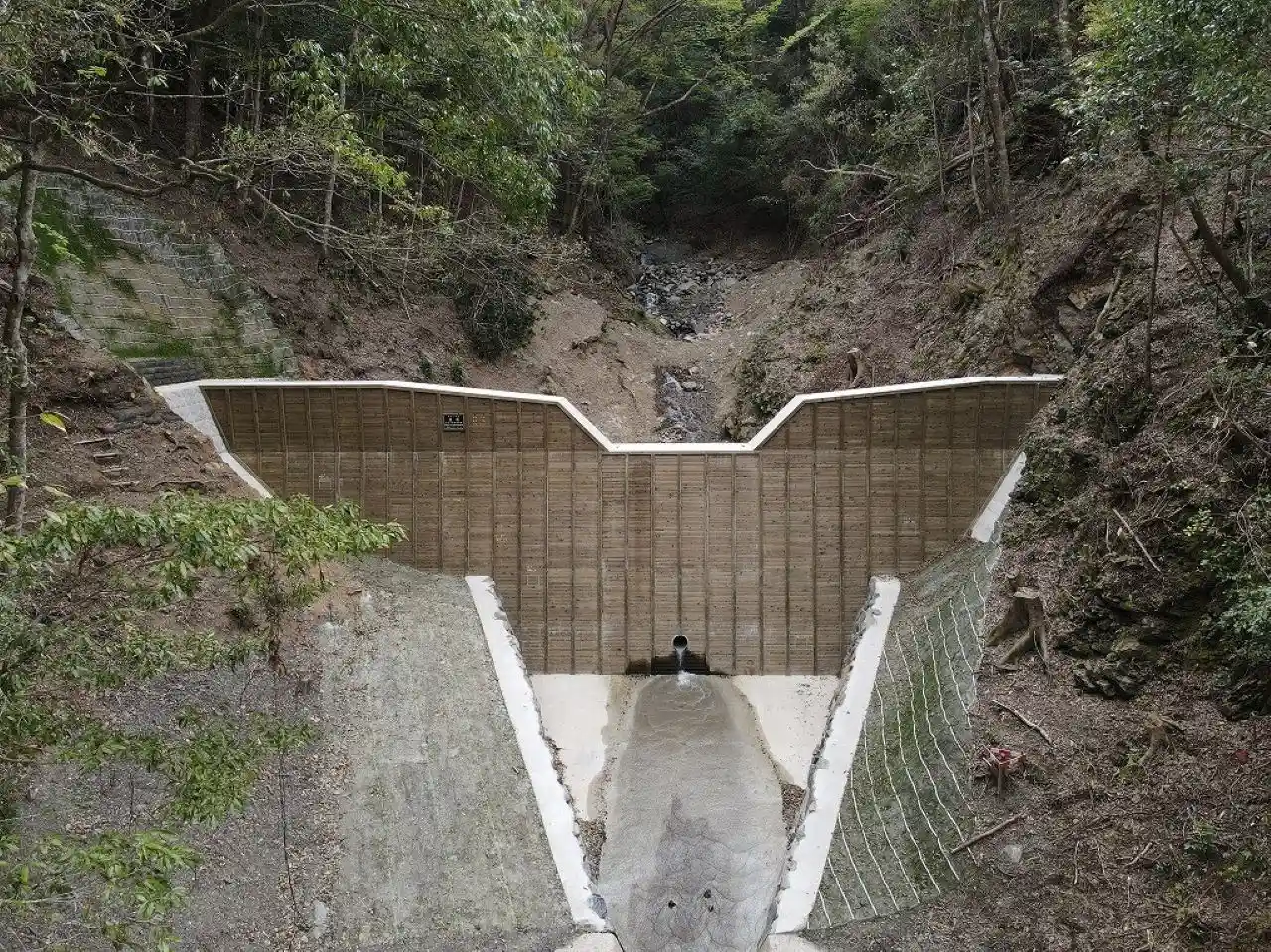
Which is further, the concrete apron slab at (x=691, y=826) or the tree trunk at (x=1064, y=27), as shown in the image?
the tree trunk at (x=1064, y=27)

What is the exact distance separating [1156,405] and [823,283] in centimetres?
1144

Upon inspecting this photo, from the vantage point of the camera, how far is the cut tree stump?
30.3 feet

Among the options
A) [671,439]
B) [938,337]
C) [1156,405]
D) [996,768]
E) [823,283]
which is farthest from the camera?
[823,283]

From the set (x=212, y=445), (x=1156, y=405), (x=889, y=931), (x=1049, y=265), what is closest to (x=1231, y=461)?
(x=1156, y=405)

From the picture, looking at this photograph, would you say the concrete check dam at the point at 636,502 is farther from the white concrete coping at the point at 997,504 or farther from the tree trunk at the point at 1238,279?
the tree trunk at the point at 1238,279

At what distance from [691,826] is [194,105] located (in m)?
14.4

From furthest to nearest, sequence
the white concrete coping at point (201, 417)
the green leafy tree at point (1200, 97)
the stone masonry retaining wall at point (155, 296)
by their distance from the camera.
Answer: the stone masonry retaining wall at point (155, 296)
the white concrete coping at point (201, 417)
the green leafy tree at point (1200, 97)

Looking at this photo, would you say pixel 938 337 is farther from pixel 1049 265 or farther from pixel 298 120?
pixel 298 120

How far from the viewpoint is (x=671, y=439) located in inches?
738

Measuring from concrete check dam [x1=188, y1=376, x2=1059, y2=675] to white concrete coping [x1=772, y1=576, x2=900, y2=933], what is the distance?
0.76 meters

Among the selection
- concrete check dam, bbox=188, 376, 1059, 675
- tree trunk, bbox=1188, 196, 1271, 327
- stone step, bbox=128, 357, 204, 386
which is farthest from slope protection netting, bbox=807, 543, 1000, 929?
stone step, bbox=128, 357, 204, 386

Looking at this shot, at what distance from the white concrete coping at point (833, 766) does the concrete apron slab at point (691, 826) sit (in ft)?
2.03

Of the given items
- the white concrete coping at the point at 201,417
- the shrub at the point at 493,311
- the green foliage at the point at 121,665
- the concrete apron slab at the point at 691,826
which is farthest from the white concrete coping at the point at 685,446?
the green foliage at the point at 121,665

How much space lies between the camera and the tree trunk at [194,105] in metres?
14.3
